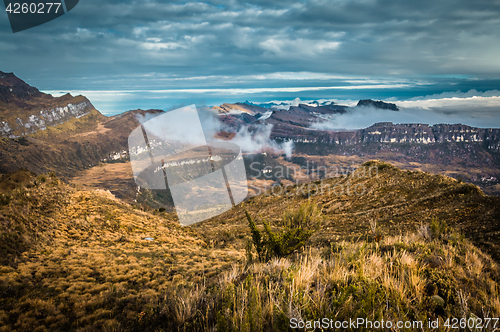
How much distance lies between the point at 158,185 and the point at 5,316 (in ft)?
20.8

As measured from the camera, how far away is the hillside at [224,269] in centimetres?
299

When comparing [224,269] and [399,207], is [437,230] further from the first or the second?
[399,207]

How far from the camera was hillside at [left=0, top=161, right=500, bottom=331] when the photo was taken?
2986mm

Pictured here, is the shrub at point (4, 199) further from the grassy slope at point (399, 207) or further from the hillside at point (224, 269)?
the grassy slope at point (399, 207)

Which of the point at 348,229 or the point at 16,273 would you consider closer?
the point at 16,273

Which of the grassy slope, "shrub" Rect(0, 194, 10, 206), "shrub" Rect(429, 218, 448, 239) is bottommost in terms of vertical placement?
the grassy slope

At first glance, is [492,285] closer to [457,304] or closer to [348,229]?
[457,304]

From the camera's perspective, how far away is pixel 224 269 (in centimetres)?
723

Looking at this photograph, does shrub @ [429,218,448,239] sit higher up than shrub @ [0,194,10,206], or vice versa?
shrub @ [0,194,10,206]

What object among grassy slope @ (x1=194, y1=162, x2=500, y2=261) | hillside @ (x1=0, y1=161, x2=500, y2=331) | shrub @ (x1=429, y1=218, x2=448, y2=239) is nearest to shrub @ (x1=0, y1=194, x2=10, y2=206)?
hillside @ (x1=0, y1=161, x2=500, y2=331)

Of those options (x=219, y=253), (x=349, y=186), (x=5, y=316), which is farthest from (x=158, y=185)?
(x=349, y=186)

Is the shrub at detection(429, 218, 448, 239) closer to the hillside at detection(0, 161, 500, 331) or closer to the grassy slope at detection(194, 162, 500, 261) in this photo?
the hillside at detection(0, 161, 500, 331)

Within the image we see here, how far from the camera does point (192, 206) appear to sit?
9.16 metres

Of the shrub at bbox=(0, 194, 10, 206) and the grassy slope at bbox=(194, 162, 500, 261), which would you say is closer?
the grassy slope at bbox=(194, 162, 500, 261)
